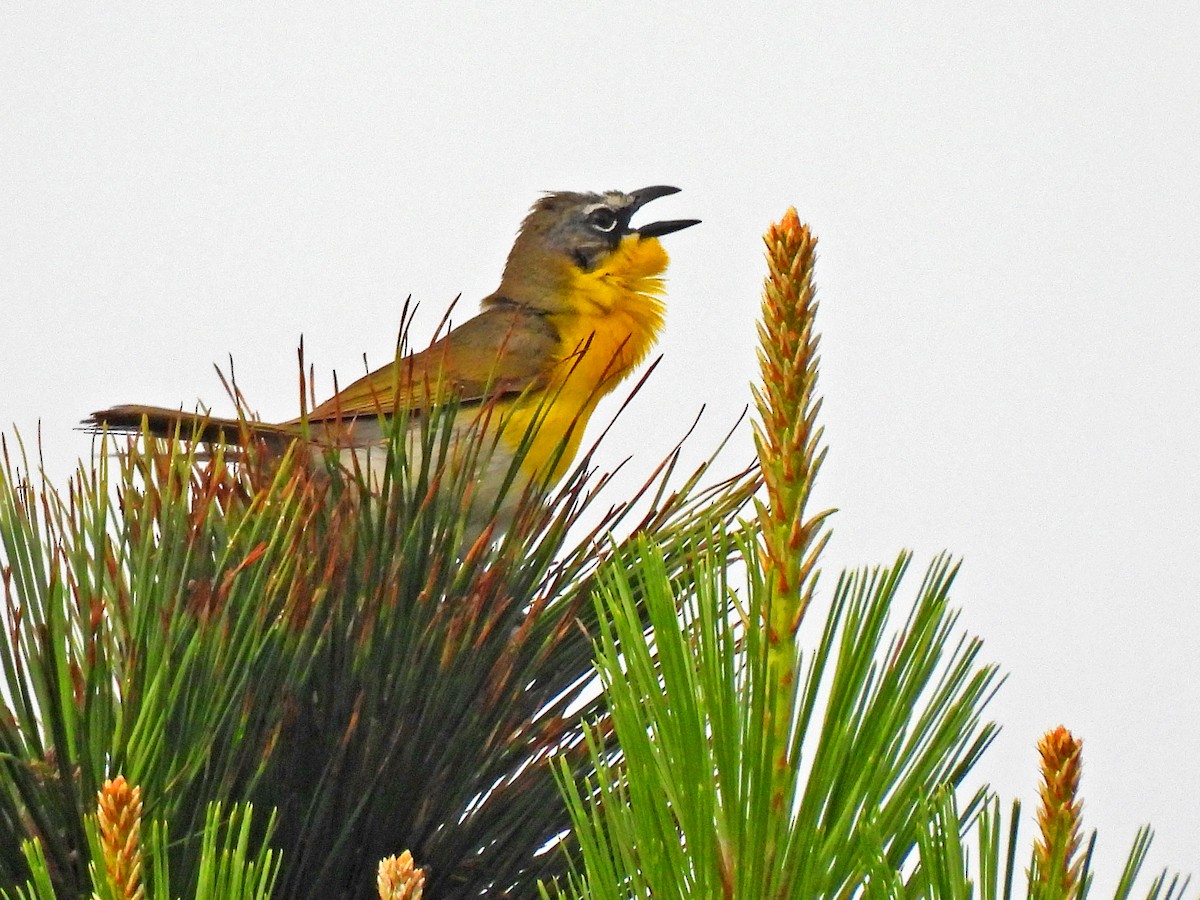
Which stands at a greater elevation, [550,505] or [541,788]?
[550,505]

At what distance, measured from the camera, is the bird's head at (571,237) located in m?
5.80

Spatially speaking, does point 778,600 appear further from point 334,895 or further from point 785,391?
point 334,895

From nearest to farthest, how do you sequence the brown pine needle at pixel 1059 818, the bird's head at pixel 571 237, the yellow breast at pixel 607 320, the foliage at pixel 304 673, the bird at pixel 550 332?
the brown pine needle at pixel 1059 818, the foliage at pixel 304 673, the bird at pixel 550 332, the yellow breast at pixel 607 320, the bird's head at pixel 571 237

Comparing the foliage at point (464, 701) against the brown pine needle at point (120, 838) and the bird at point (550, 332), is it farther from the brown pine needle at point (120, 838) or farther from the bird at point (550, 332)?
the bird at point (550, 332)

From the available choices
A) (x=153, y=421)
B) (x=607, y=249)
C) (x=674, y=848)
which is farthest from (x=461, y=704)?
(x=607, y=249)

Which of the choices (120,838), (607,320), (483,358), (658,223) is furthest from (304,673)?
(658,223)

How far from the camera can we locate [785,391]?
1.13m

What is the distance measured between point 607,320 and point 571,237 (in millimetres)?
852

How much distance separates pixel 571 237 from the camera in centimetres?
608

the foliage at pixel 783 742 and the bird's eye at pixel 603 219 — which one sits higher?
the bird's eye at pixel 603 219

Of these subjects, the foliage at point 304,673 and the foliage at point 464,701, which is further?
the foliage at point 304,673

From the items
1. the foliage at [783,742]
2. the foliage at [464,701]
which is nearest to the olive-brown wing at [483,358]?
the foliage at [464,701]

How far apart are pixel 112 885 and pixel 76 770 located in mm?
655

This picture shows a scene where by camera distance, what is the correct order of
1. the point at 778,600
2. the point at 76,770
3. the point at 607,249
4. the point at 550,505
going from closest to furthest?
1. the point at 778,600
2. the point at 76,770
3. the point at 550,505
4. the point at 607,249
